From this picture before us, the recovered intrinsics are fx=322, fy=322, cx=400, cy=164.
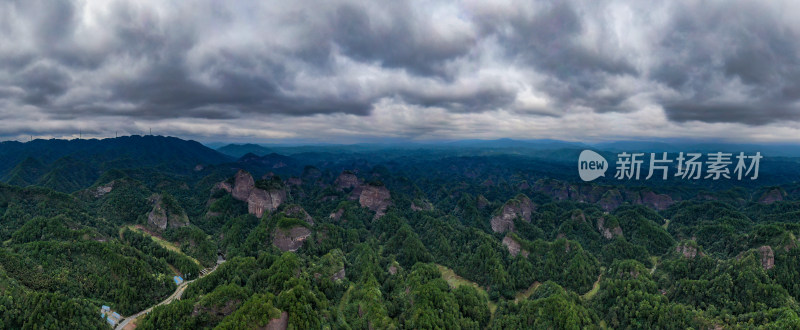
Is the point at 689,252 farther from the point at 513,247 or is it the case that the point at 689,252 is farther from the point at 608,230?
the point at 513,247

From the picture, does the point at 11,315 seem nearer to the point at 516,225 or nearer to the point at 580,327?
the point at 580,327

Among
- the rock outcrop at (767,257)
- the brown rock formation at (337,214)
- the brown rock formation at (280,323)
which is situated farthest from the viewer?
the brown rock formation at (337,214)

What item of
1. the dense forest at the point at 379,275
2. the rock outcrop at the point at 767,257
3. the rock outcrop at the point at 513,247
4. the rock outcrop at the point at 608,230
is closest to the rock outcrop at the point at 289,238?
the dense forest at the point at 379,275

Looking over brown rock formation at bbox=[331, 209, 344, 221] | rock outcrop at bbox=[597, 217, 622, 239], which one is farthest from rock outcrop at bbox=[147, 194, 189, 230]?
rock outcrop at bbox=[597, 217, 622, 239]

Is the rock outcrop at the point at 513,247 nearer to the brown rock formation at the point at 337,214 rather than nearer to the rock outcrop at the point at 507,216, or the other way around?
the rock outcrop at the point at 507,216

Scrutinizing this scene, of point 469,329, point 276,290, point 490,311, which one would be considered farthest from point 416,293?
point 276,290

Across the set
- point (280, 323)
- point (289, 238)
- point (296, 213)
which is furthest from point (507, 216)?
point (280, 323)
